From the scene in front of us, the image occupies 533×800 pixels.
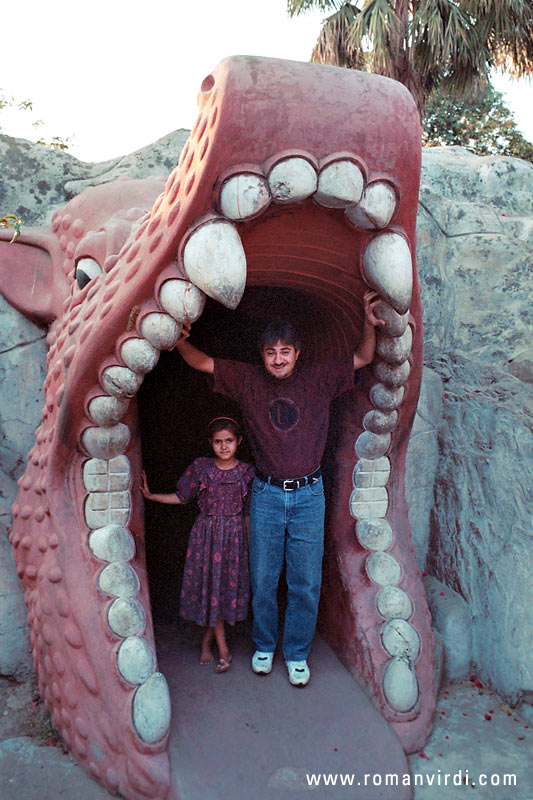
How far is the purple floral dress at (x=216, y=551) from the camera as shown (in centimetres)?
252

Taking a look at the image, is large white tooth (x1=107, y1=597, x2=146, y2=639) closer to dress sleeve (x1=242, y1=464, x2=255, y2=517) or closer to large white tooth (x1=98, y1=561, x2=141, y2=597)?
large white tooth (x1=98, y1=561, x2=141, y2=597)

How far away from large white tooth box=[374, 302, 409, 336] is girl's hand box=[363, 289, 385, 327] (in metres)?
0.01

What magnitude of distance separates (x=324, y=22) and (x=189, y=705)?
8.77 m

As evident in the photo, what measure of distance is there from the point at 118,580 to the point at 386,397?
3.50 ft

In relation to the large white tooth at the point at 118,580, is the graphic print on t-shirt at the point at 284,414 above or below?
above

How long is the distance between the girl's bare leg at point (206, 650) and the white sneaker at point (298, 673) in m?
0.29

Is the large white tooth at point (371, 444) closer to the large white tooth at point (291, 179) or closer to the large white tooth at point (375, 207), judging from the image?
the large white tooth at point (375, 207)

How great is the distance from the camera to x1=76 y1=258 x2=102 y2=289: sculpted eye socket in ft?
7.89

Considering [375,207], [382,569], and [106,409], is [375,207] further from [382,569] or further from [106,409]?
[382,569]

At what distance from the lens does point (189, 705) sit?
227 centimetres

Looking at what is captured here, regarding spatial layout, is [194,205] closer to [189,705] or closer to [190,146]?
[190,146]

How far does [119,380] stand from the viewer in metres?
2.01

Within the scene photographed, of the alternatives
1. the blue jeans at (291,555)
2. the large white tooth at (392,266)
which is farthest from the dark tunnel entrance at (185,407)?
the large white tooth at (392,266)

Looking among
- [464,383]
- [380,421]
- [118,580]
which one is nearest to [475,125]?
[464,383]
